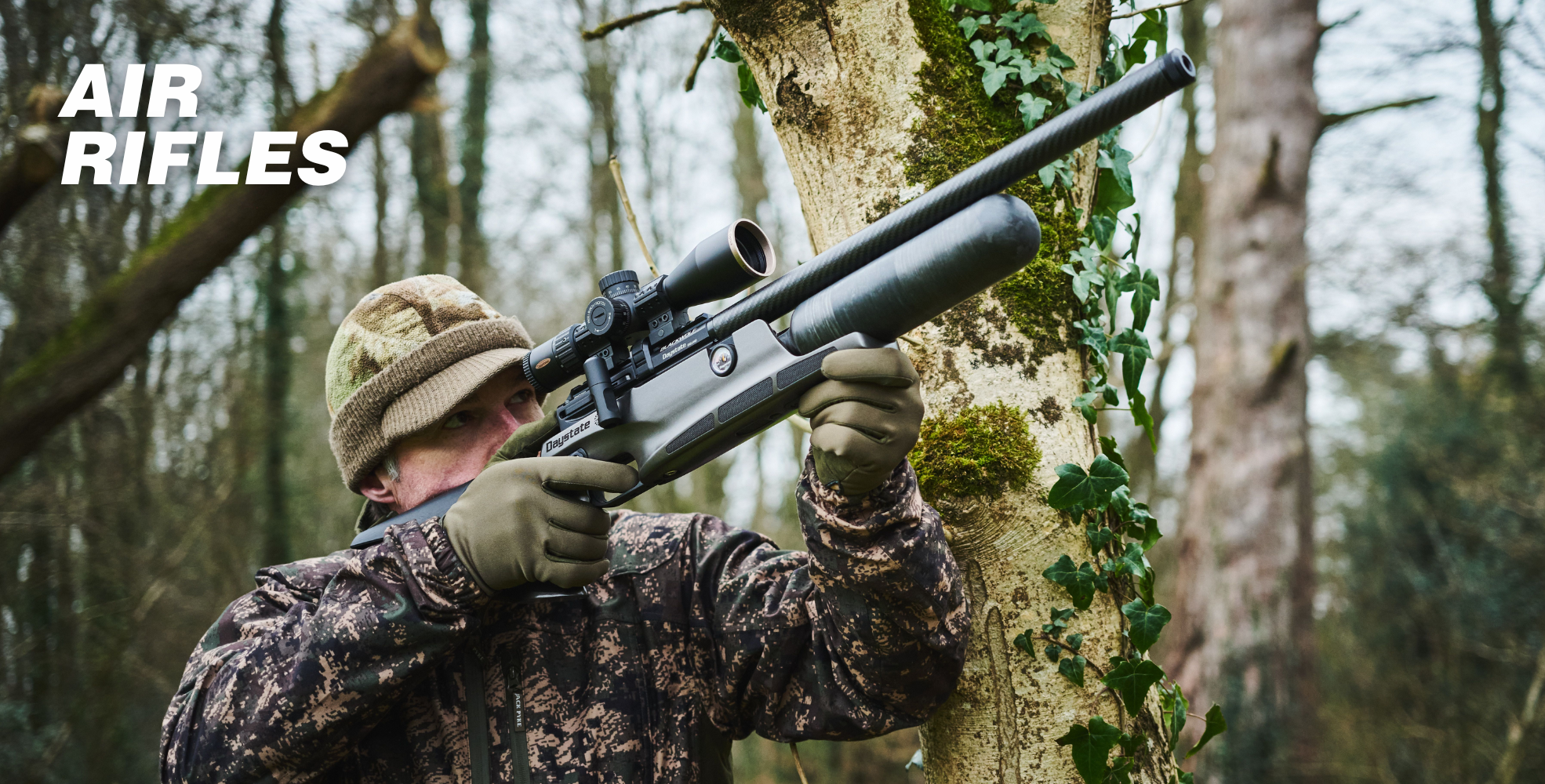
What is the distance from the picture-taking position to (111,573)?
34.7 ft

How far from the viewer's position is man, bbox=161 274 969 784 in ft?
6.45

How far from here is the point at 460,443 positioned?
8.66 ft

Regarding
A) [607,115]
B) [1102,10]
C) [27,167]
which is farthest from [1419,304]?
[27,167]

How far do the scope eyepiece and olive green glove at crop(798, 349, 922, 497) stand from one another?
28cm

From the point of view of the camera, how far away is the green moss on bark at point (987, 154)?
227cm

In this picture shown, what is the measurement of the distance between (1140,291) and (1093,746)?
106 cm

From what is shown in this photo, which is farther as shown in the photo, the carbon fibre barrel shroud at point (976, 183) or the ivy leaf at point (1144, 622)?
the ivy leaf at point (1144, 622)

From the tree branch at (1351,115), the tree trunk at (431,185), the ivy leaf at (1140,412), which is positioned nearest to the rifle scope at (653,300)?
the ivy leaf at (1140,412)

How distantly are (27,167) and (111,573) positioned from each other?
665 centimetres

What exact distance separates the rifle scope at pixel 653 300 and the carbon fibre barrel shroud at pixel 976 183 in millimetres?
69

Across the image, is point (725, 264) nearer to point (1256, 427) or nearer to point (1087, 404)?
point (1087, 404)

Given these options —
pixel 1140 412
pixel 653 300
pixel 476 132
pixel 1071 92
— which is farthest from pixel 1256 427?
pixel 476 132

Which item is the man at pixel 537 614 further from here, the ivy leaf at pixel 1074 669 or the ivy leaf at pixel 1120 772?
the ivy leaf at pixel 1120 772

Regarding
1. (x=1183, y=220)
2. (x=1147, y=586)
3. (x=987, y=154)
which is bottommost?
(x=1147, y=586)
